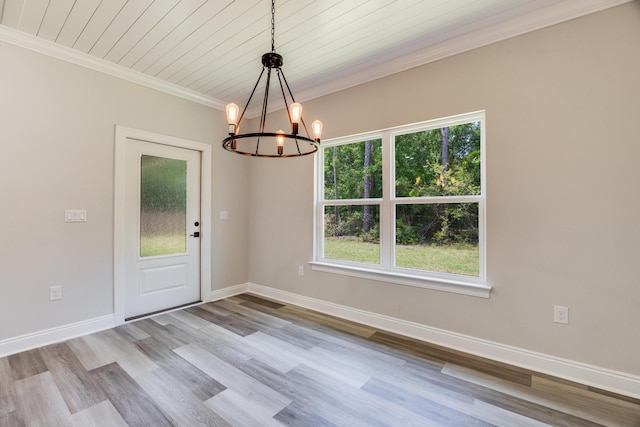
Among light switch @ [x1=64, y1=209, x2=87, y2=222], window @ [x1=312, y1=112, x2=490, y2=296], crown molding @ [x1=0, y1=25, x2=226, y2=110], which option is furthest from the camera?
light switch @ [x1=64, y1=209, x2=87, y2=222]

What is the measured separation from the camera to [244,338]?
9.00 feet

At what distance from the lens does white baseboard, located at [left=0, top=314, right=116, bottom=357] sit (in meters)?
2.43

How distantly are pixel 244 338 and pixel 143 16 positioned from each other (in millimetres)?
2817

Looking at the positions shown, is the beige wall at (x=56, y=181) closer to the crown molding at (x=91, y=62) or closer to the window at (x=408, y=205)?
the crown molding at (x=91, y=62)

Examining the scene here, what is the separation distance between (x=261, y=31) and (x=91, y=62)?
5.90 ft

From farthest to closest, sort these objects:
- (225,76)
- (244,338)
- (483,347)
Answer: (225,76) < (244,338) < (483,347)

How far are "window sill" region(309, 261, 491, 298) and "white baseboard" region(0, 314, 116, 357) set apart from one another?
231 centimetres

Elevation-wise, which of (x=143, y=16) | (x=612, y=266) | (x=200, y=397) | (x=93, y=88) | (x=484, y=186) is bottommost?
(x=200, y=397)

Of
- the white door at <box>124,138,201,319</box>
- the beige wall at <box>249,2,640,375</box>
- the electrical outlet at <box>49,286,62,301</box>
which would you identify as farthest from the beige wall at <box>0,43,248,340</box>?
the beige wall at <box>249,2,640,375</box>

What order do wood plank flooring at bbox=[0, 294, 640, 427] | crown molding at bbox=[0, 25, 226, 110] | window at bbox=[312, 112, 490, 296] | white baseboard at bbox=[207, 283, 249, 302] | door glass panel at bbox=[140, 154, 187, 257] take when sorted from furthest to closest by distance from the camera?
white baseboard at bbox=[207, 283, 249, 302] → door glass panel at bbox=[140, 154, 187, 257] → window at bbox=[312, 112, 490, 296] → crown molding at bbox=[0, 25, 226, 110] → wood plank flooring at bbox=[0, 294, 640, 427]

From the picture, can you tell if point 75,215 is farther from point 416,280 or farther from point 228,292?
point 416,280

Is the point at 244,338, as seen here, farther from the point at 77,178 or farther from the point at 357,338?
the point at 77,178

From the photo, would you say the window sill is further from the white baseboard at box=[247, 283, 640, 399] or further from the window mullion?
the white baseboard at box=[247, 283, 640, 399]

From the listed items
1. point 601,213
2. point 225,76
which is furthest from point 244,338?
point 601,213
